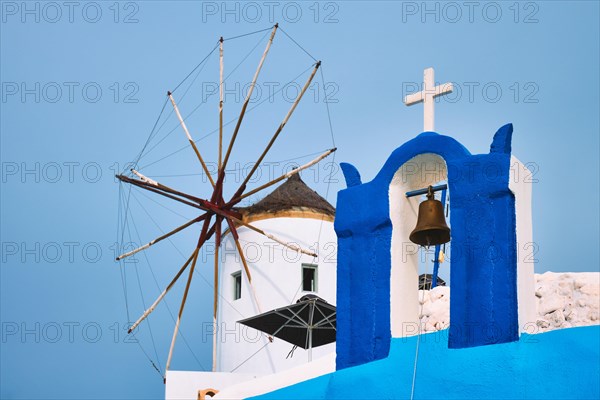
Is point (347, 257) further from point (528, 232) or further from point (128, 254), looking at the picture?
point (128, 254)

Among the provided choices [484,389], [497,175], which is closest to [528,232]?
[497,175]

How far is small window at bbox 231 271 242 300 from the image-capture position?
17734mm

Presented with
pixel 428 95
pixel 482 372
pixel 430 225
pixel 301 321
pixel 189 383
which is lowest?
pixel 189 383

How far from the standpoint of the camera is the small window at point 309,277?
58.2ft

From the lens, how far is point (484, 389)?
25.4ft

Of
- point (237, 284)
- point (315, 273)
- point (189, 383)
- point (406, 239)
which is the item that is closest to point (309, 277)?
point (315, 273)

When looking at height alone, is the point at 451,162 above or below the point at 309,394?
above

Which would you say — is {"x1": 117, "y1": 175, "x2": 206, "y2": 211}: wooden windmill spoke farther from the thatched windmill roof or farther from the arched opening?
the arched opening

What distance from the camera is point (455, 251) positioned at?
8.61 meters

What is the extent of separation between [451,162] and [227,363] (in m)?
9.27

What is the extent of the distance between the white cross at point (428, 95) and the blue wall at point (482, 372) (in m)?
2.02

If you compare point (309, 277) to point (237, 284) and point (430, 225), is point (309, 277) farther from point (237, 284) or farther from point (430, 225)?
point (430, 225)

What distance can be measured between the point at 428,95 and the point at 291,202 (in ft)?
29.0

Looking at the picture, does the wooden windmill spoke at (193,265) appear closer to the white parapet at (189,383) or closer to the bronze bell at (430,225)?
the white parapet at (189,383)
